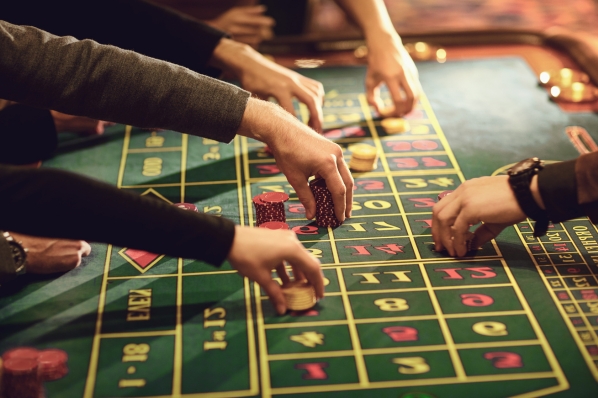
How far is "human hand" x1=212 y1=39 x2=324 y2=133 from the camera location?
8.72 ft

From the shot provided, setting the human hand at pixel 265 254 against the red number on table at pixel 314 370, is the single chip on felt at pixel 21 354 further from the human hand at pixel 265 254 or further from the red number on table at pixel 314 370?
the red number on table at pixel 314 370

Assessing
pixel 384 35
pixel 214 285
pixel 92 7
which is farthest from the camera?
pixel 384 35

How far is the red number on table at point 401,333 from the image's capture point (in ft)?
5.83

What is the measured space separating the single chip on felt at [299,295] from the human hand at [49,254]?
63 cm

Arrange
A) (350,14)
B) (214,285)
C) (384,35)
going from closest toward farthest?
(214,285)
(384,35)
(350,14)

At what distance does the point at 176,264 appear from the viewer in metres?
2.08

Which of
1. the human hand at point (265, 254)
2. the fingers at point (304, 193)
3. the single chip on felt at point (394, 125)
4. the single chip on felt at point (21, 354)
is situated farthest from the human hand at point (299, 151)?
the single chip on felt at point (21, 354)

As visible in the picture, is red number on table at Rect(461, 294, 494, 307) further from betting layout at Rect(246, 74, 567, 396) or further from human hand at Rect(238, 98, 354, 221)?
human hand at Rect(238, 98, 354, 221)

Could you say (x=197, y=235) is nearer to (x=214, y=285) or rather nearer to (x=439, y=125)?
(x=214, y=285)

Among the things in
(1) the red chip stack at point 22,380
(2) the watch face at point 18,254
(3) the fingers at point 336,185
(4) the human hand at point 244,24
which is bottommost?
(1) the red chip stack at point 22,380

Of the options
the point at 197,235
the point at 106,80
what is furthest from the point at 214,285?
the point at 106,80

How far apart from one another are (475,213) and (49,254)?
47.0 inches

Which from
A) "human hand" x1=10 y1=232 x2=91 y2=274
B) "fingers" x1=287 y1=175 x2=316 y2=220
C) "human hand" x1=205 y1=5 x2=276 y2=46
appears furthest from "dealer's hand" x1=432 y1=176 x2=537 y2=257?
"human hand" x1=205 y1=5 x2=276 y2=46

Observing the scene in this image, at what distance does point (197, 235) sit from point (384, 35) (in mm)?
1660
